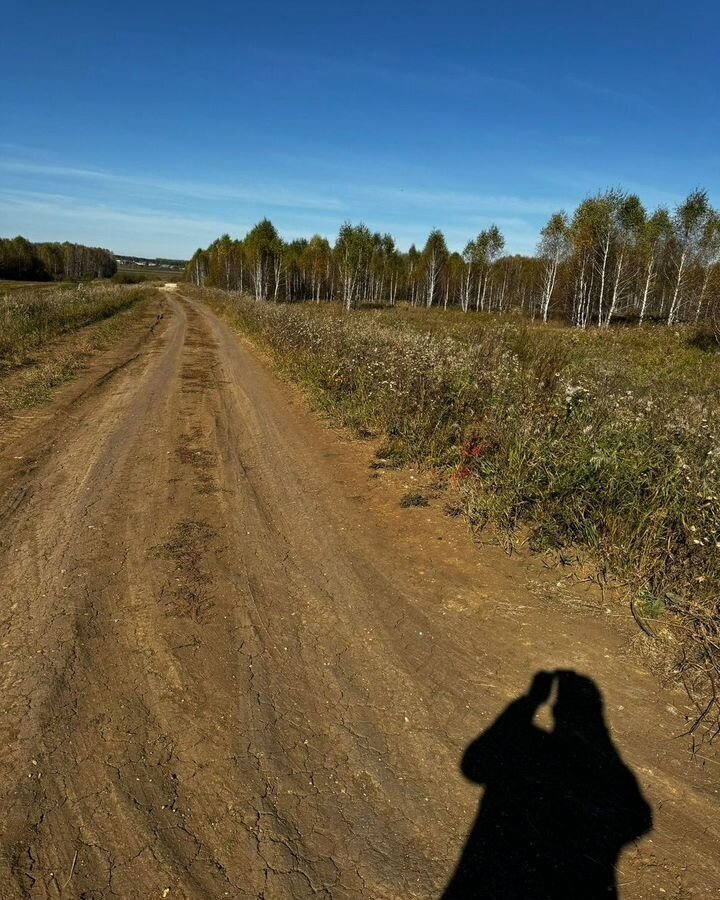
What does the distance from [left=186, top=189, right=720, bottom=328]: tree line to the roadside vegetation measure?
23880 millimetres

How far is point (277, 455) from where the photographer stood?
25.9 feet

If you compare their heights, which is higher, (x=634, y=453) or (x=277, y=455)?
(x=634, y=453)

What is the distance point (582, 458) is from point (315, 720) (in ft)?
10.9

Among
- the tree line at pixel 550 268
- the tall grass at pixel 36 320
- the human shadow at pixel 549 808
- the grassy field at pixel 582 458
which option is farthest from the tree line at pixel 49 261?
the human shadow at pixel 549 808

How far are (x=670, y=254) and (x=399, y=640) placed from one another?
47404 millimetres

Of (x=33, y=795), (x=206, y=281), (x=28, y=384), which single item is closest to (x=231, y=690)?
(x=33, y=795)

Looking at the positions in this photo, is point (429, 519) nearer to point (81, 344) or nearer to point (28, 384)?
point (28, 384)

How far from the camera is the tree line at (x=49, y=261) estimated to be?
93438 mm

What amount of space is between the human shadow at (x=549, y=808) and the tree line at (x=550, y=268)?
2440cm

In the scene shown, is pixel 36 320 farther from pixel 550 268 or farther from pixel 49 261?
pixel 49 261

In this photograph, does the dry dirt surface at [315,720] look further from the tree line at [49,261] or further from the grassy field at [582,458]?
the tree line at [49,261]

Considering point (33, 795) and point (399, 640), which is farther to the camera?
point (399, 640)

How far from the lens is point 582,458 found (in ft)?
16.3

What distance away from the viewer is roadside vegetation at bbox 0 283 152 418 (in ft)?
35.7
